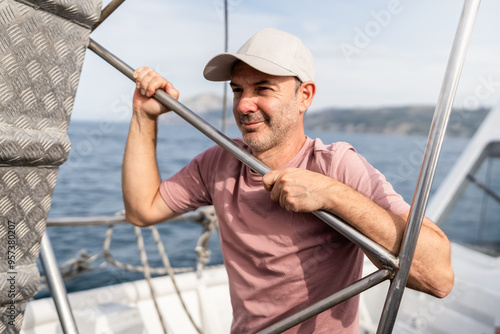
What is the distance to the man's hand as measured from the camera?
1061mm

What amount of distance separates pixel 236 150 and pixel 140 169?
52 centimetres

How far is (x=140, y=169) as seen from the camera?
1.52m

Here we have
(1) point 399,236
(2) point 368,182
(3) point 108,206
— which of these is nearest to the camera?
(1) point 399,236

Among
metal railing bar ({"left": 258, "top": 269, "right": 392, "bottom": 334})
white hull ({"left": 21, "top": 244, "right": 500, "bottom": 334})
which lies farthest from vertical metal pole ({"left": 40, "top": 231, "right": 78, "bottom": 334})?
white hull ({"left": 21, "top": 244, "right": 500, "bottom": 334})

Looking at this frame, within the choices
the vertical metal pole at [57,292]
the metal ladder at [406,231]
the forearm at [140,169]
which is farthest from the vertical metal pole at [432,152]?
the forearm at [140,169]

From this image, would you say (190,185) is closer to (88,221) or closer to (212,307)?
(88,221)

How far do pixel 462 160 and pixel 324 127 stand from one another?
57868 mm

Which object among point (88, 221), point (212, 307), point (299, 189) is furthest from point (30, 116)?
point (212, 307)

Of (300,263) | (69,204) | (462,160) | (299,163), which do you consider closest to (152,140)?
(299,163)

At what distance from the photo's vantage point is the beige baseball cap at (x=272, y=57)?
1310mm

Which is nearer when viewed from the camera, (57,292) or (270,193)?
(57,292)

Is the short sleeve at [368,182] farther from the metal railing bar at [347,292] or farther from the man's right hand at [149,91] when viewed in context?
the man's right hand at [149,91]

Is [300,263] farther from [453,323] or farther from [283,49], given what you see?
[453,323]

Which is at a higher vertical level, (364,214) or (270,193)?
(364,214)
